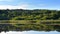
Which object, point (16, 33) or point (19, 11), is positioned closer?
point (16, 33)

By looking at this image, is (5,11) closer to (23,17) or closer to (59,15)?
(23,17)

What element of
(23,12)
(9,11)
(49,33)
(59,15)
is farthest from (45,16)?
(49,33)

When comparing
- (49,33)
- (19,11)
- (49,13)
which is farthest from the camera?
(19,11)

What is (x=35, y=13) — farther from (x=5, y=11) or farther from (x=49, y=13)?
(x=5, y=11)

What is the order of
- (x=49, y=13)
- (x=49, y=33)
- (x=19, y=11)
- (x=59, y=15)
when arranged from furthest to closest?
(x=19, y=11), (x=49, y=13), (x=59, y=15), (x=49, y=33)

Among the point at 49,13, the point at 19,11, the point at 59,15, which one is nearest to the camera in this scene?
the point at 59,15

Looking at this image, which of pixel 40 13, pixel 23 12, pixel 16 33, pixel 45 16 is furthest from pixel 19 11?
pixel 16 33

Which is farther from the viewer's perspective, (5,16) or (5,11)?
(5,11)
